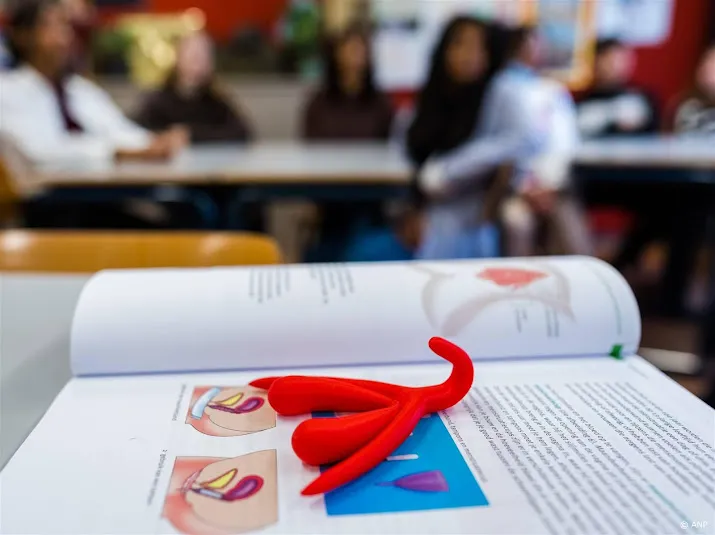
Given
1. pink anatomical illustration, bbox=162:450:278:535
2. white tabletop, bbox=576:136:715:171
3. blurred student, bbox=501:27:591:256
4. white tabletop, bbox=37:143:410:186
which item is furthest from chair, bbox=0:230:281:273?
white tabletop, bbox=576:136:715:171

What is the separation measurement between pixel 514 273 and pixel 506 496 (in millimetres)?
279

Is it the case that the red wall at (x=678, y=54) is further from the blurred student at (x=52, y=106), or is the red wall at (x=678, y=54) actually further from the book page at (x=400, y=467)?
the book page at (x=400, y=467)

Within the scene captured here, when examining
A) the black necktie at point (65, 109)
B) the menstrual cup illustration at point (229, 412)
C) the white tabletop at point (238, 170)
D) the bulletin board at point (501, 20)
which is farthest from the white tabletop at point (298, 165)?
the menstrual cup illustration at point (229, 412)

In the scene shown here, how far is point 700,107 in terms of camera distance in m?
3.18

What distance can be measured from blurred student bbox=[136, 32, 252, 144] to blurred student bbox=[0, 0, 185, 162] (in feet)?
1.32

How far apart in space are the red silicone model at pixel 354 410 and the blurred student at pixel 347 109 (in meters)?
Answer: 2.80

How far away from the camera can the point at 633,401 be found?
47 centimetres

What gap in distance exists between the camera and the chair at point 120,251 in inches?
33.3

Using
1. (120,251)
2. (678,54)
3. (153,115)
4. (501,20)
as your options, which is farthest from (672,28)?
(120,251)

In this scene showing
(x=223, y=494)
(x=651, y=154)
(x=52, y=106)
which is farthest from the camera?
(x=52, y=106)

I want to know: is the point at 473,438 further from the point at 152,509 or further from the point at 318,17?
the point at 318,17

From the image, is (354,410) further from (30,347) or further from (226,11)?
(226,11)

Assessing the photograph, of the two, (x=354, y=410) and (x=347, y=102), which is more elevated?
(x=347, y=102)

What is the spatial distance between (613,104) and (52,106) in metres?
2.56
